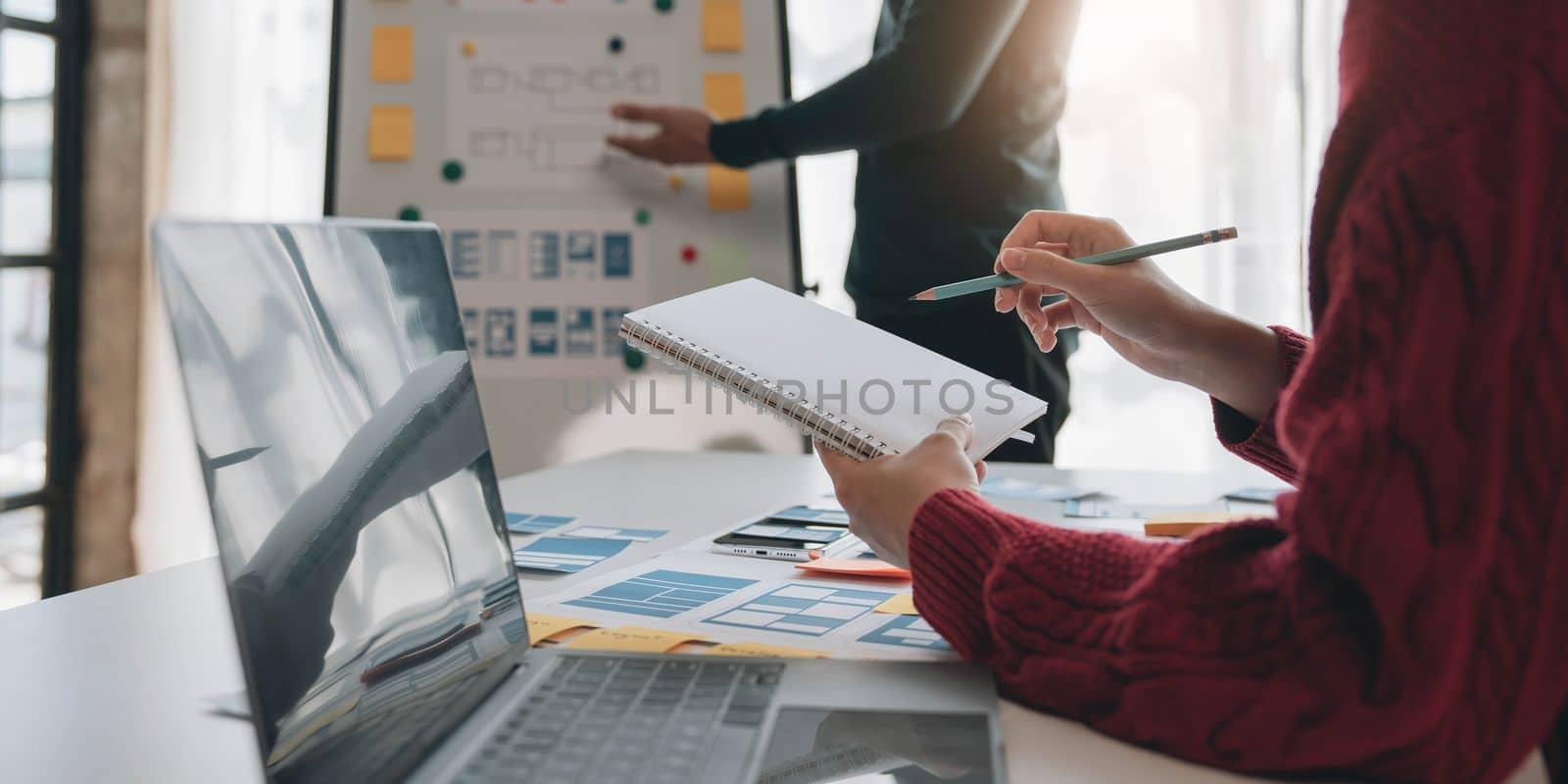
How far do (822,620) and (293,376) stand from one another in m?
0.34

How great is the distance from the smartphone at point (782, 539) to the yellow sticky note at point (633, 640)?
0.70ft

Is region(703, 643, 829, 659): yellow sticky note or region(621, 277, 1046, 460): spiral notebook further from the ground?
region(621, 277, 1046, 460): spiral notebook

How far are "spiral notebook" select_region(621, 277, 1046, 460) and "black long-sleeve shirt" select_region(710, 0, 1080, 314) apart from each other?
2.12 feet

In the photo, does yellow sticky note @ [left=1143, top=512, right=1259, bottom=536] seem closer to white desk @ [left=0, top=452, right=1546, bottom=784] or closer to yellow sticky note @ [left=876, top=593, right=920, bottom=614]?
white desk @ [left=0, top=452, right=1546, bottom=784]

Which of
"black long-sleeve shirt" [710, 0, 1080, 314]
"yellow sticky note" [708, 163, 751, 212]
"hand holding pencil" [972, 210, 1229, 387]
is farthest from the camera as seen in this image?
"yellow sticky note" [708, 163, 751, 212]

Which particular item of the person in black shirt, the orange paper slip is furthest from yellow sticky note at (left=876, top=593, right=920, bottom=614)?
the person in black shirt

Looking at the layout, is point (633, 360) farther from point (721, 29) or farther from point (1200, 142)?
point (1200, 142)

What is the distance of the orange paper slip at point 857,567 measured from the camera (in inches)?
30.2

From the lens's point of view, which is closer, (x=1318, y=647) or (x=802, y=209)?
(x=1318, y=647)

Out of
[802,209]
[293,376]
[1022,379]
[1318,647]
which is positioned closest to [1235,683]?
[1318,647]

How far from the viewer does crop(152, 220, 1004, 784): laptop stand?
0.41m

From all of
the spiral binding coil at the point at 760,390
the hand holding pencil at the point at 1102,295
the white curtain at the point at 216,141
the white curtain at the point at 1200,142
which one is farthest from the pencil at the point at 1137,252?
the white curtain at the point at 216,141

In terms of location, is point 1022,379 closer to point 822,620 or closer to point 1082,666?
point 822,620

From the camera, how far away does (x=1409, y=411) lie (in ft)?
1.33
